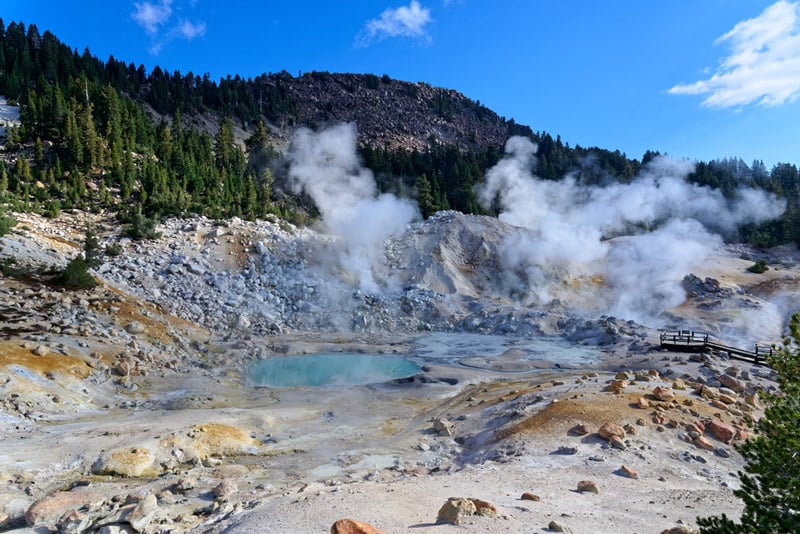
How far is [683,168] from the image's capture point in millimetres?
80250

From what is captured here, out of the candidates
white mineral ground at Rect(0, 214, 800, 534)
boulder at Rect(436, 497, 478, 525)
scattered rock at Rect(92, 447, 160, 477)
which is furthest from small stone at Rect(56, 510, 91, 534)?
boulder at Rect(436, 497, 478, 525)

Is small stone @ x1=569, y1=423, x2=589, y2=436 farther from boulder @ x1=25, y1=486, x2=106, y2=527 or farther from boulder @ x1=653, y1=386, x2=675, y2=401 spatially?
boulder @ x1=25, y1=486, x2=106, y2=527

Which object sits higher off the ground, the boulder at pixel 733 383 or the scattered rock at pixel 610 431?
the scattered rock at pixel 610 431

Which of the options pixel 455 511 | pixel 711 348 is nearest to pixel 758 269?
pixel 711 348

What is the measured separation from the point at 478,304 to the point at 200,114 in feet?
222

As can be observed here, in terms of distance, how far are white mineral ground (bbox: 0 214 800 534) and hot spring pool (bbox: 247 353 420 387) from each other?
2.60 ft

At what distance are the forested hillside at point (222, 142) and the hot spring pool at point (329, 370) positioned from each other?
1597cm

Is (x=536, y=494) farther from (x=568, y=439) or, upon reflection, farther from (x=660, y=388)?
(x=660, y=388)

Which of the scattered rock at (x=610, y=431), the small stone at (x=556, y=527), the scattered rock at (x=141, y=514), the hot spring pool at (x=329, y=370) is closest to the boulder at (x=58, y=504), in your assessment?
the scattered rock at (x=141, y=514)

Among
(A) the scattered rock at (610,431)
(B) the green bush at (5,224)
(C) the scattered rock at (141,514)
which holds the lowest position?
(A) the scattered rock at (610,431)

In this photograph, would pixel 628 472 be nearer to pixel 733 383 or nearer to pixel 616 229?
pixel 733 383

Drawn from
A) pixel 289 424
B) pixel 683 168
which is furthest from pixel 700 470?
pixel 683 168

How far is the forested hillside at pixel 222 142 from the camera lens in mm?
37969

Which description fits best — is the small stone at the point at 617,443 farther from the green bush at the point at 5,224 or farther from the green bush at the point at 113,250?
the green bush at the point at 5,224
